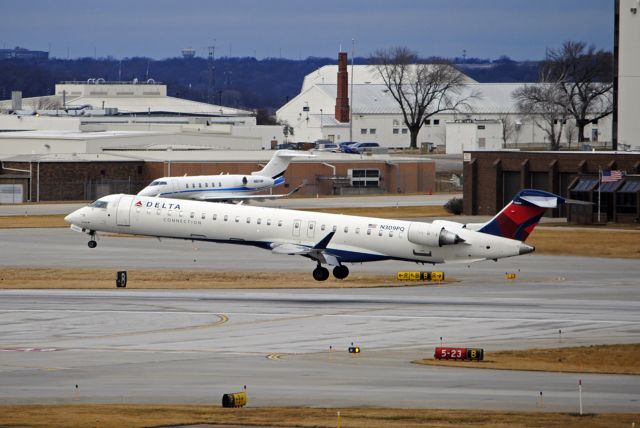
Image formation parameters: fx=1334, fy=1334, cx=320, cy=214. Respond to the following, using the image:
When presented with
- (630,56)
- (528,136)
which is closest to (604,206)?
(630,56)

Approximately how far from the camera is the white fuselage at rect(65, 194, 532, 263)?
55.5 metres

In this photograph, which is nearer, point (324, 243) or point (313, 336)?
point (313, 336)

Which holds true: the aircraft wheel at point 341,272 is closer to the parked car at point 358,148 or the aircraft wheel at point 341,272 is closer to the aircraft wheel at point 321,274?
the aircraft wheel at point 321,274

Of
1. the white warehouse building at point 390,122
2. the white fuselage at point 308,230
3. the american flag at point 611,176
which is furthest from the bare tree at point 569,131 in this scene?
the white fuselage at point 308,230

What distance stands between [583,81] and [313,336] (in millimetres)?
139388

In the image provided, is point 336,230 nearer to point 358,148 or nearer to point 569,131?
point 358,148

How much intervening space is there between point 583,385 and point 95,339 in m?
15.9

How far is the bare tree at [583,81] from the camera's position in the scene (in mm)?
169500

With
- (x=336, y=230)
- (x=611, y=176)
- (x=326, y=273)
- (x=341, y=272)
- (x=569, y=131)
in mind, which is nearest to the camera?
(x=336, y=230)

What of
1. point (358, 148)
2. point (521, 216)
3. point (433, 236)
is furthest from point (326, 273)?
point (358, 148)

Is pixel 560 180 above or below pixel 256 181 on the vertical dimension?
above

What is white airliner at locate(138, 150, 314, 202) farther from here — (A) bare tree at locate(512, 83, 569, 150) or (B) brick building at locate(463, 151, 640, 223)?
(A) bare tree at locate(512, 83, 569, 150)

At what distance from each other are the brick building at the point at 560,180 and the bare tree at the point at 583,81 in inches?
2676

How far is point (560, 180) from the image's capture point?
96.3 m
